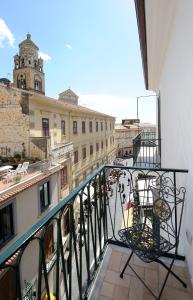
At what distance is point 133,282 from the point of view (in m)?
2.01

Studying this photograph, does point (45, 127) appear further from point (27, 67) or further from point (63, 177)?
point (27, 67)

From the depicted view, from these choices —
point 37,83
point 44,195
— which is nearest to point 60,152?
point 44,195

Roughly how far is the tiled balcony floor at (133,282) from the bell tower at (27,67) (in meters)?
29.6

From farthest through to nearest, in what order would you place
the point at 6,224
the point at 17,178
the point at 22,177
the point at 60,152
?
1. the point at 60,152
2. the point at 22,177
3. the point at 17,178
4. the point at 6,224

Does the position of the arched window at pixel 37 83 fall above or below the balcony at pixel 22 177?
above

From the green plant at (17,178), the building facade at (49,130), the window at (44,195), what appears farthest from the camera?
the building facade at (49,130)

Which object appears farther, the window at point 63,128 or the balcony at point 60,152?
the window at point 63,128

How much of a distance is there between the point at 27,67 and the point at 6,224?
25.6 meters

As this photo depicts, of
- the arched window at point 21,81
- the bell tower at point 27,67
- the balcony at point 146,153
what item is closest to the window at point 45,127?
the balcony at point 146,153

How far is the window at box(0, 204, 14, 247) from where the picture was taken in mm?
7145

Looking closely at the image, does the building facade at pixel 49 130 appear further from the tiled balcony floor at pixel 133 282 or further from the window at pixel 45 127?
the tiled balcony floor at pixel 133 282

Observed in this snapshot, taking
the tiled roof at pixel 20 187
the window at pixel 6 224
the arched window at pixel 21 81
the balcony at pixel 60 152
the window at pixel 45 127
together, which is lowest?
the window at pixel 6 224

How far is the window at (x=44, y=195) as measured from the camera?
9.91m

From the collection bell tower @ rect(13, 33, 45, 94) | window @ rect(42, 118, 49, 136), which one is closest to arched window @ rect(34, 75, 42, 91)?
bell tower @ rect(13, 33, 45, 94)
